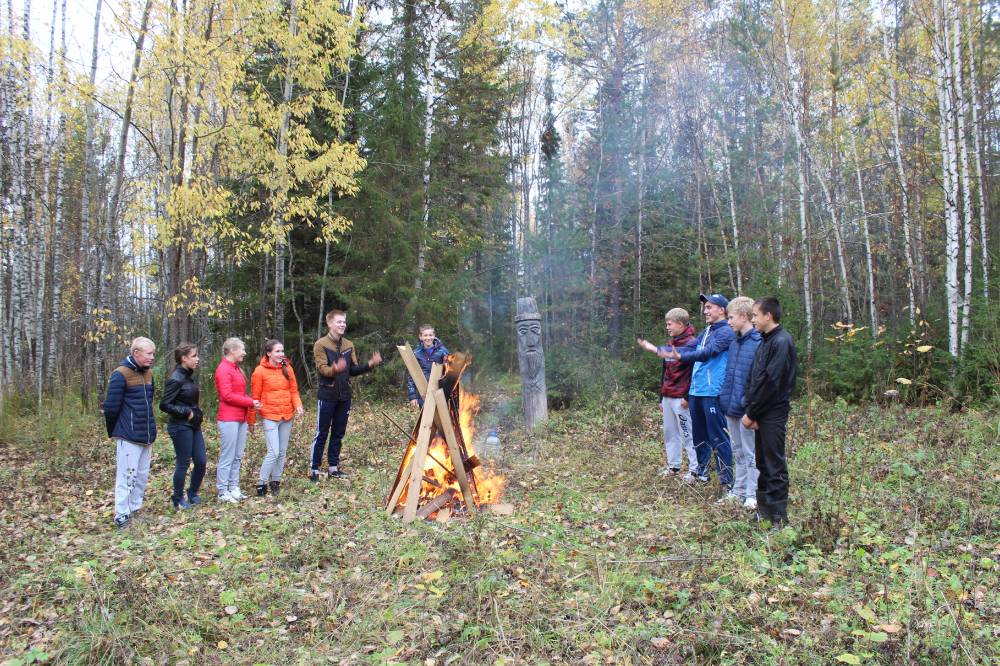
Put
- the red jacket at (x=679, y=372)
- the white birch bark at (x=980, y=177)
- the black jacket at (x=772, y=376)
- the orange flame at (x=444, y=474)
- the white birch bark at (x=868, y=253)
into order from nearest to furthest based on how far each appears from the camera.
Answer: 1. the black jacket at (x=772, y=376)
2. the orange flame at (x=444, y=474)
3. the red jacket at (x=679, y=372)
4. the white birch bark at (x=980, y=177)
5. the white birch bark at (x=868, y=253)

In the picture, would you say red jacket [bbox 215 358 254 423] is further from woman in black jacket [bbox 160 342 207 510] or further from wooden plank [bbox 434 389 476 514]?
wooden plank [bbox 434 389 476 514]

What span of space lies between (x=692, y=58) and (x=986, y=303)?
12535 mm

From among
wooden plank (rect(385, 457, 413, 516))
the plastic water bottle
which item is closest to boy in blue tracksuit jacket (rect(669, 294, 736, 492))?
wooden plank (rect(385, 457, 413, 516))

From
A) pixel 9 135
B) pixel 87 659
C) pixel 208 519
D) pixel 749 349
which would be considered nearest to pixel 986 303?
pixel 749 349

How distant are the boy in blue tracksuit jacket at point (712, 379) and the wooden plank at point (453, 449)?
2.39 metres

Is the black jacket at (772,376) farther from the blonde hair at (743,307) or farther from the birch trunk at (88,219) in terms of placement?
the birch trunk at (88,219)

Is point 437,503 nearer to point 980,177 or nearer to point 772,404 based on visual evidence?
point 772,404

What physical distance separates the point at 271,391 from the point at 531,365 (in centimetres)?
548

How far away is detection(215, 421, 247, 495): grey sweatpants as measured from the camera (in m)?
6.77

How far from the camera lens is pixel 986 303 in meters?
9.35

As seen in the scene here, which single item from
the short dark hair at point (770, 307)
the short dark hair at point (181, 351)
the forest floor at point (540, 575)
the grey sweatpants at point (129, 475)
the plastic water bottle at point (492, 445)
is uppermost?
the short dark hair at point (770, 307)

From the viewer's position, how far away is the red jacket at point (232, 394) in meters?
6.69

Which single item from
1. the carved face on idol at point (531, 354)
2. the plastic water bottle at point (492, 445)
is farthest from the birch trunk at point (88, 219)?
the carved face on idol at point (531, 354)

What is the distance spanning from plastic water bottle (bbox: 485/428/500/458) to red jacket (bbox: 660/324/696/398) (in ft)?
10.1
